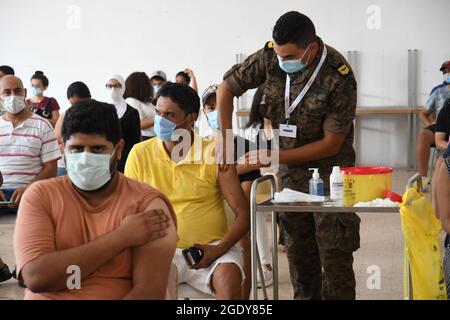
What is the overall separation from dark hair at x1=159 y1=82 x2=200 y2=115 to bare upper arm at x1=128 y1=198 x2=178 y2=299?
4.35 feet

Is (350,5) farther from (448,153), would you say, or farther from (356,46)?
(448,153)

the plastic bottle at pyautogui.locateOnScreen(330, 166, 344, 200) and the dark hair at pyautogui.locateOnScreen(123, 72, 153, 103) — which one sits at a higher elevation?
the dark hair at pyautogui.locateOnScreen(123, 72, 153, 103)

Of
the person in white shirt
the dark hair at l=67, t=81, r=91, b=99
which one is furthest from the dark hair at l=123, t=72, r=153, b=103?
the dark hair at l=67, t=81, r=91, b=99

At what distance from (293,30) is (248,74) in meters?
0.42

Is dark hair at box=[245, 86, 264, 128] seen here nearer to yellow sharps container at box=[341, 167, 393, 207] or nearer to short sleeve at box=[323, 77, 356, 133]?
short sleeve at box=[323, 77, 356, 133]

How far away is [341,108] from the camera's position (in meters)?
3.33

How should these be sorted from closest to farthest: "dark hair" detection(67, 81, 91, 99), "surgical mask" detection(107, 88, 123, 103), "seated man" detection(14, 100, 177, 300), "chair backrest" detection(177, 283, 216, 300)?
"seated man" detection(14, 100, 177, 300) < "chair backrest" detection(177, 283, 216, 300) < "dark hair" detection(67, 81, 91, 99) < "surgical mask" detection(107, 88, 123, 103)

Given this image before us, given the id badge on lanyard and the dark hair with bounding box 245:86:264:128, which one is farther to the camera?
the dark hair with bounding box 245:86:264:128

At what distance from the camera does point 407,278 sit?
2812mm

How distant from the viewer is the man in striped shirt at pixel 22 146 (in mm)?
4594

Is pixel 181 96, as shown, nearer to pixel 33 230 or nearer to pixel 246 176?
pixel 246 176

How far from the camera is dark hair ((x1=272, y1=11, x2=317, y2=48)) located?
10.5 feet

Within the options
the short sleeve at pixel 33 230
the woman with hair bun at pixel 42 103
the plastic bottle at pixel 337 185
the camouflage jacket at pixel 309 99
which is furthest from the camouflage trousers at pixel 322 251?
the woman with hair bun at pixel 42 103
